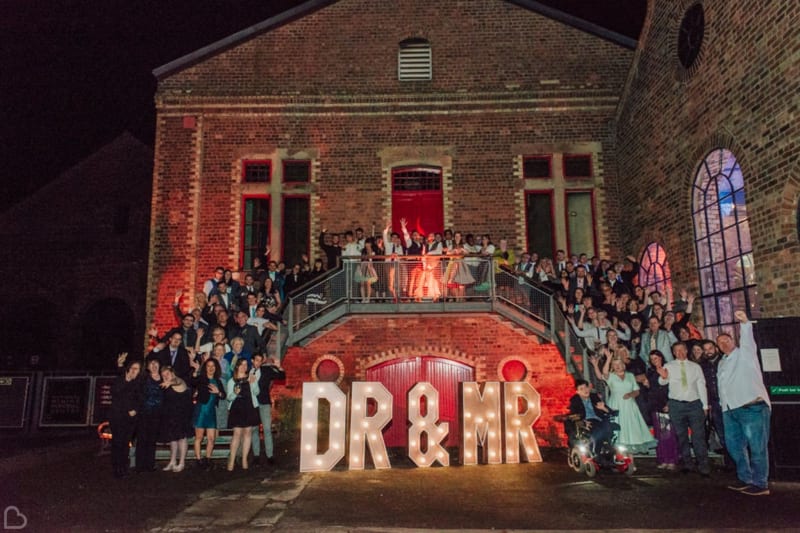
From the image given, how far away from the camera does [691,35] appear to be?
10570 millimetres

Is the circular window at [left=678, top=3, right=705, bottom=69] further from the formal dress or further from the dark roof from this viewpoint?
the formal dress

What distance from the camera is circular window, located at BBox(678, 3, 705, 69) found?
10.3m

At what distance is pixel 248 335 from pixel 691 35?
33.1 ft

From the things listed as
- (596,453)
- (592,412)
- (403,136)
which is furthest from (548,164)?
(596,453)

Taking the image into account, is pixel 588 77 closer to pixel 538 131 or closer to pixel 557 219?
pixel 538 131

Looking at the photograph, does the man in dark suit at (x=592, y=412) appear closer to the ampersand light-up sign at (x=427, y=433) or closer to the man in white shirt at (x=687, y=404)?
the man in white shirt at (x=687, y=404)

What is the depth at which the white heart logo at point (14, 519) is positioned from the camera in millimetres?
5590

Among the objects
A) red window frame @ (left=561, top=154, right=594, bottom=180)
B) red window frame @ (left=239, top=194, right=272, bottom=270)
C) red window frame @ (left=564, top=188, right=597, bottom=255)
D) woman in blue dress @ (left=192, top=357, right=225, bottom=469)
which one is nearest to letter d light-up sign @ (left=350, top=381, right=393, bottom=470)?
woman in blue dress @ (left=192, top=357, right=225, bottom=469)

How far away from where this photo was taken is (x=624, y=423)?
8320mm

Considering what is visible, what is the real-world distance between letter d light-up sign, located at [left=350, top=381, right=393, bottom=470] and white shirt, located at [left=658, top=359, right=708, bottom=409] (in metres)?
4.11

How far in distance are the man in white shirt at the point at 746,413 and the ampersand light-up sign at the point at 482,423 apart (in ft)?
10.4

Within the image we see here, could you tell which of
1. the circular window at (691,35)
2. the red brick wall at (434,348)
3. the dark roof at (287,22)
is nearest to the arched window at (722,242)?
the circular window at (691,35)

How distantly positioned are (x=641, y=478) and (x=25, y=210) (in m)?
19.7

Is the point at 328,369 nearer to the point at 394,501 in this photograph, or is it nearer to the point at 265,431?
the point at 265,431
